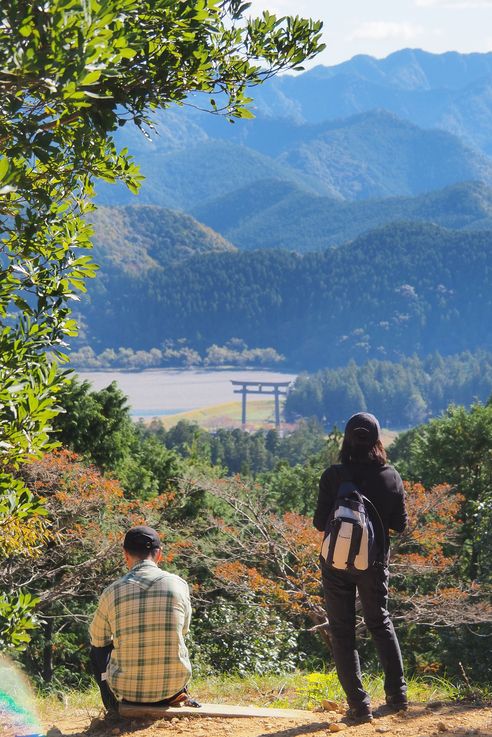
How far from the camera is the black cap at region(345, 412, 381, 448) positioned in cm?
403

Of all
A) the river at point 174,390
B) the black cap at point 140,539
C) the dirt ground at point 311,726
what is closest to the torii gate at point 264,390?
the river at point 174,390

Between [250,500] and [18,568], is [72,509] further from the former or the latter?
[250,500]

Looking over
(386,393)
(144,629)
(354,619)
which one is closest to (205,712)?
(144,629)

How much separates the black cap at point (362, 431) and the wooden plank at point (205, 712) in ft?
4.62

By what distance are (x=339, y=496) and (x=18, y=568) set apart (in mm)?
8136

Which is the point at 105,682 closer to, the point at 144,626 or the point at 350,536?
the point at 144,626

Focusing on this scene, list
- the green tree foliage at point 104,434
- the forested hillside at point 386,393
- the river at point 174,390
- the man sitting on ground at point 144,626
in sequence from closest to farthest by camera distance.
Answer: the man sitting on ground at point 144,626 < the green tree foliage at point 104,434 < the forested hillside at point 386,393 < the river at point 174,390

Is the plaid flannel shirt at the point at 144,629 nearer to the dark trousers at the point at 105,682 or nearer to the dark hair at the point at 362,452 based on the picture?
the dark trousers at the point at 105,682

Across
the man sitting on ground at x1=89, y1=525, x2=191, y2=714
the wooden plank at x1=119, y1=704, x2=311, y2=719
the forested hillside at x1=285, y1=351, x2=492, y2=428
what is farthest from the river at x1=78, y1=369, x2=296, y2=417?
the man sitting on ground at x1=89, y1=525, x2=191, y2=714

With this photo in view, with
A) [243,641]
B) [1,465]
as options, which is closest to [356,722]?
[1,465]

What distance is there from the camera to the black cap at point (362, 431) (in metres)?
4.03

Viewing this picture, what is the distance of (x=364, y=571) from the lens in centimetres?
400

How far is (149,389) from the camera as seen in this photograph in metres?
183

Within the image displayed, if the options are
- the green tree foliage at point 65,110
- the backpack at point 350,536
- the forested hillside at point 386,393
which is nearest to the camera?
the green tree foliage at point 65,110
